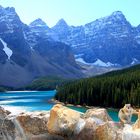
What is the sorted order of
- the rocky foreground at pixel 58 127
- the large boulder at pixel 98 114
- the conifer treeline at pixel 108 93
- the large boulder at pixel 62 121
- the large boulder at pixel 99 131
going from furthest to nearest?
the conifer treeline at pixel 108 93, the large boulder at pixel 98 114, the large boulder at pixel 62 121, the large boulder at pixel 99 131, the rocky foreground at pixel 58 127

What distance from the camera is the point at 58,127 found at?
1908cm

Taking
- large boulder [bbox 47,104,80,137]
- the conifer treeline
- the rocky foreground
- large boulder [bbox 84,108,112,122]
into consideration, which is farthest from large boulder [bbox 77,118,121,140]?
the conifer treeline

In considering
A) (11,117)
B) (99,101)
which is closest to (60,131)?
(11,117)

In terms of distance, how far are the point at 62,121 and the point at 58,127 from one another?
1.38 ft

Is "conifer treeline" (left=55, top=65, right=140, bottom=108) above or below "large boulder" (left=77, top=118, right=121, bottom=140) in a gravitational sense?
below

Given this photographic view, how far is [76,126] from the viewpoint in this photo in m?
19.1

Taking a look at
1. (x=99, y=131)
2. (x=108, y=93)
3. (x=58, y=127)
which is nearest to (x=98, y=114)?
(x=99, y=131)

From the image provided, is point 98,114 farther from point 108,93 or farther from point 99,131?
point 108,93

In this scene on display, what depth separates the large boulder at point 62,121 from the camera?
18.8 meters

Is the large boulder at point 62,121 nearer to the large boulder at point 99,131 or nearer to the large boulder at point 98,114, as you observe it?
the large boulder at point 99,131

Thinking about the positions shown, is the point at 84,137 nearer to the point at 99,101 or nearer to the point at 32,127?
the point at 32,127

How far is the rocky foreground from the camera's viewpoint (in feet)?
59.9

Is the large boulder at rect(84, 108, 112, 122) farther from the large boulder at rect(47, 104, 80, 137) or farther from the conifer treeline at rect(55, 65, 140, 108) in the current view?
the conifer treeline at rect(55, 65, 140, 108)

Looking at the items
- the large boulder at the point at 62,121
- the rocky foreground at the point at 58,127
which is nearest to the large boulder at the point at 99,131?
the rocky foreground at the point at 58,127
